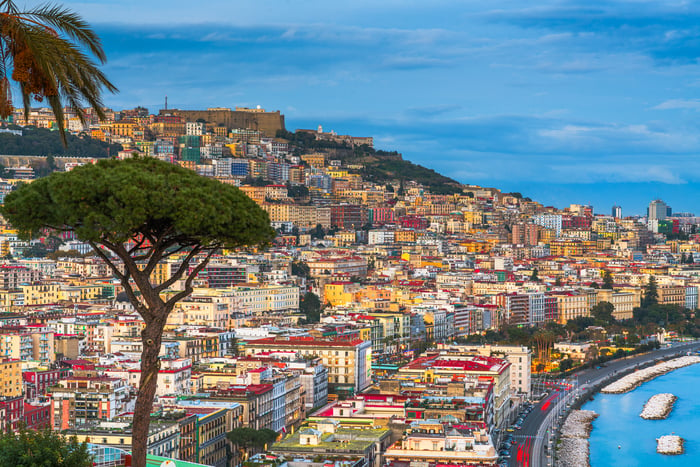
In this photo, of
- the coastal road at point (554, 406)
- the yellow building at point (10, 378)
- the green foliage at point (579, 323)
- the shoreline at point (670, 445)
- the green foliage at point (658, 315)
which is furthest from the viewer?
the green foliage at point (658, 315)

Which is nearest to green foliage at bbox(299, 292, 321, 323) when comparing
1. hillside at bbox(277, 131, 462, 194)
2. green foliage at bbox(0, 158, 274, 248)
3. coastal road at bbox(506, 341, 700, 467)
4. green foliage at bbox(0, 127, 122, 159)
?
coastal road at bbox(506, 341, 700, 467)

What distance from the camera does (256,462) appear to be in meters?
21.2

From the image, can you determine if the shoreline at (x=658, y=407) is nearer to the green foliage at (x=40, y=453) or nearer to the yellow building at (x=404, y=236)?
the green foliage at (x=40, y=453)

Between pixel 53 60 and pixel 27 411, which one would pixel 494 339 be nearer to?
pixel 27 411

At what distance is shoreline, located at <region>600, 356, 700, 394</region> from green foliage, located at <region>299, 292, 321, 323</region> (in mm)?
12724

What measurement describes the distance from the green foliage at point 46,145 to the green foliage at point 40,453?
70537mm

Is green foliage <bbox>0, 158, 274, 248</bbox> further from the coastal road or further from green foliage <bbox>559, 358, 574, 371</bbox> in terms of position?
green foliage <bbox>559, 358, 574, 371</bbox>

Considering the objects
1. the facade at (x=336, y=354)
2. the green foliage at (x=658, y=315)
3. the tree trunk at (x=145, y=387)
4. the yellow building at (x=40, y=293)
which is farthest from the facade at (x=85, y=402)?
the green foliage at (x=658, y=315)

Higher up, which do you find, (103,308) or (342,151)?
(342,151)

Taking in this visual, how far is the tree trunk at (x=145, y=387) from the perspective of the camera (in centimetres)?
886

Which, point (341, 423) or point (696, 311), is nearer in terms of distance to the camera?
point (341, 423)

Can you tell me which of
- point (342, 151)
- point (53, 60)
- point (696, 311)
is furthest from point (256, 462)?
point (342, 151)

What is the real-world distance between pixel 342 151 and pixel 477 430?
3281 inches

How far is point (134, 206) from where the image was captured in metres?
8.56
